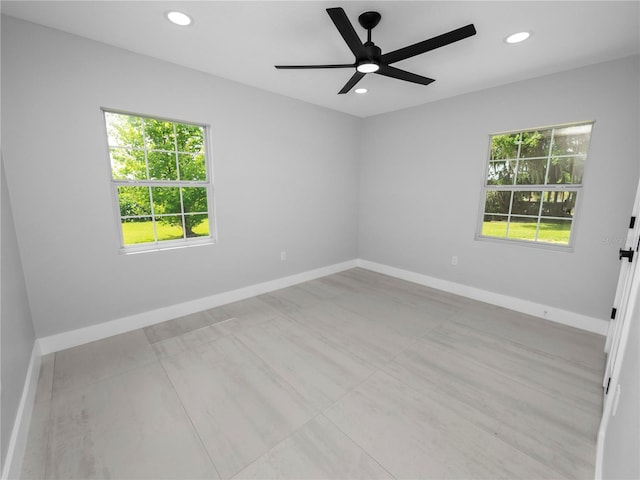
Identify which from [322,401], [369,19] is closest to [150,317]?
[322,401]

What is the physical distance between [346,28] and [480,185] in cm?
262

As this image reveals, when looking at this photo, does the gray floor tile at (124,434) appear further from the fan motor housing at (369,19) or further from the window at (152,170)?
the fan motor housing at (369,19)

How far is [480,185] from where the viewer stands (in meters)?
3.39

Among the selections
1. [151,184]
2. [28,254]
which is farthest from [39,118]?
[28,254]

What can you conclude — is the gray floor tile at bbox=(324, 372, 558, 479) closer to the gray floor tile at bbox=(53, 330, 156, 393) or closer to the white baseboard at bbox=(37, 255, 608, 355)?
the gray floor tile at bbox=(53, 330, 156, 393)

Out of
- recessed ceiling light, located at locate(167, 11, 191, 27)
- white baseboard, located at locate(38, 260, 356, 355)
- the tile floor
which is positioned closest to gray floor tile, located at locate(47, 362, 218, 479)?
the tile floor

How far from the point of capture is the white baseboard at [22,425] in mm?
1287

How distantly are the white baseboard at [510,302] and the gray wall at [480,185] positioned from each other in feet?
0.22

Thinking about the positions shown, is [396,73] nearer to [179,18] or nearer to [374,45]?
[374,45]

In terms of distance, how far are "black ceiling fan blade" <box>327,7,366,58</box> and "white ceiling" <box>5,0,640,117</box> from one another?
266 mm

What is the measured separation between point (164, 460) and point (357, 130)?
181 inches

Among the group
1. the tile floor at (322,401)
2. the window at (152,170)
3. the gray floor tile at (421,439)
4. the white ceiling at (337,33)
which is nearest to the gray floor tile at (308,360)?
the tile floor at (322,401)

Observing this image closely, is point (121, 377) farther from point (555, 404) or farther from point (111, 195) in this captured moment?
point (555, 404)

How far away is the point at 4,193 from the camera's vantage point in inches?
76.3
